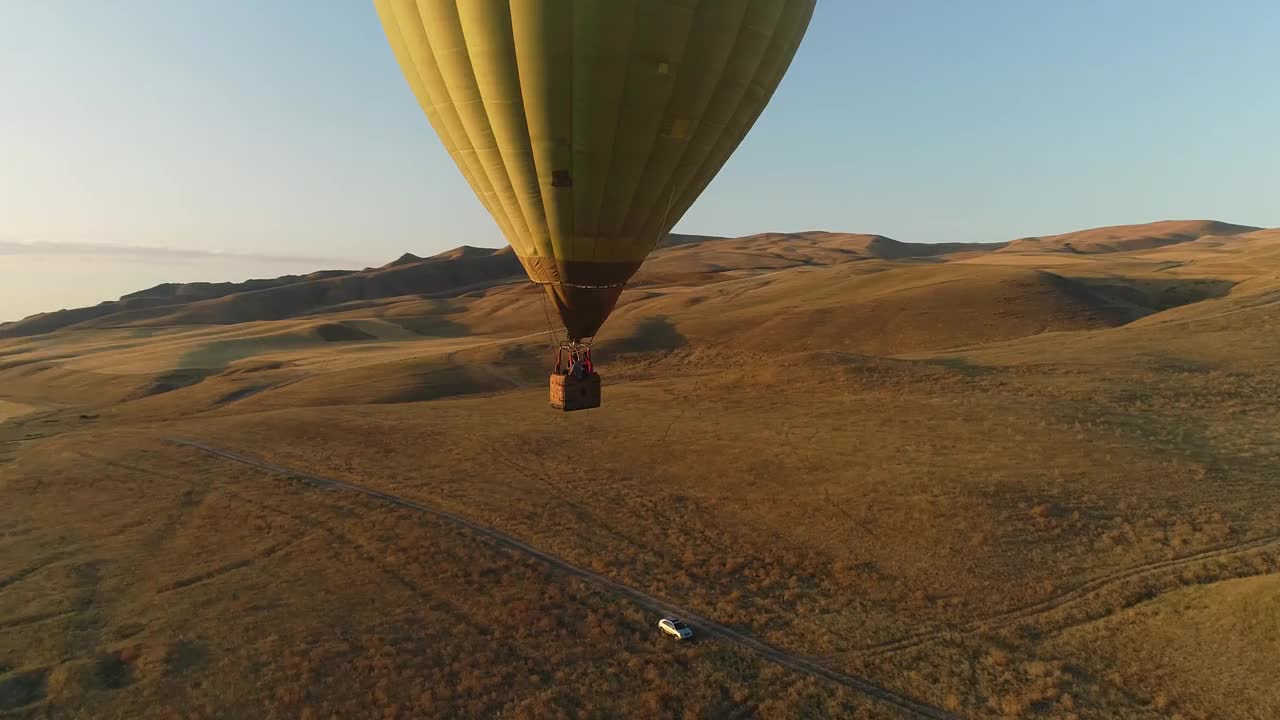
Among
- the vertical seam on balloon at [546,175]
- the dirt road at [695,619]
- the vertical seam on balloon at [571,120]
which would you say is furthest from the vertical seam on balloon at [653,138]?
the dirt road at [695,619]


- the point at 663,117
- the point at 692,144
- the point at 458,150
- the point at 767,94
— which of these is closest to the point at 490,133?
the point at 458,150

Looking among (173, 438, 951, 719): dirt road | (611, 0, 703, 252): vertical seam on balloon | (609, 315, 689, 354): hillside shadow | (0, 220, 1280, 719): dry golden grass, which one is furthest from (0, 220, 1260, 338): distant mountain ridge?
(611, 0, 703, 252): vertical seam on balloon

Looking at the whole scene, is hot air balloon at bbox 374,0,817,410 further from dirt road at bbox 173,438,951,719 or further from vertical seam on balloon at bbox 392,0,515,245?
dirt road at bbox 173,438,951,719

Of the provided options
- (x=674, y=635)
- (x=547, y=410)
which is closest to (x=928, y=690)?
(x=674, y=635)

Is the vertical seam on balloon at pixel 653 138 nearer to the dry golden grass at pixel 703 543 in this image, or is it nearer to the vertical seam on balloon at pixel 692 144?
the vertical seam on balloon at pixel 692 144

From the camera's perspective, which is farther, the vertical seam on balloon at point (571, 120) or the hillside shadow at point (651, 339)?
the hillside shadow at point (651, 339)

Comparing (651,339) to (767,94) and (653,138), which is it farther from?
(653,138)
